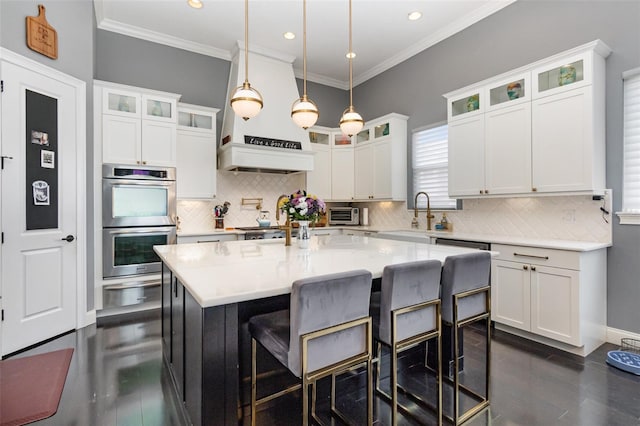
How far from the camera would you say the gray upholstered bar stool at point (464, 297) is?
1.85 m

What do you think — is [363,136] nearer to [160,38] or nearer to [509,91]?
[509,91]

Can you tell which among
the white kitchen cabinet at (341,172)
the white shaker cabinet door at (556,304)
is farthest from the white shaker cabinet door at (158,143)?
the white shaker cabinet door at (556,304)

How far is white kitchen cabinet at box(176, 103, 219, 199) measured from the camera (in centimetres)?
434

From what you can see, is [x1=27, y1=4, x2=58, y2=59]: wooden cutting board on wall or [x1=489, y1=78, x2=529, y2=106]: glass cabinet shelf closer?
[x1=27, y1=4, x2=58, y2=59]: wooden cutting board on wall

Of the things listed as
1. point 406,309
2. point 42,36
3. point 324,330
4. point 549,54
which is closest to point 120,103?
point 42,36

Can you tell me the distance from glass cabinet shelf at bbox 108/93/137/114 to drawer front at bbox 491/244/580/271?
432cm

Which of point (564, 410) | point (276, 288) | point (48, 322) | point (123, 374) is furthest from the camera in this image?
point (48, 322)

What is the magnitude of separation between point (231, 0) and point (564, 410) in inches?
190

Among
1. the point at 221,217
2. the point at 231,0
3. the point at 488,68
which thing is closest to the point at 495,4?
the point at 488,68

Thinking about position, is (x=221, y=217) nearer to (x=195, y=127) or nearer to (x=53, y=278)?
(x=195, y=127)

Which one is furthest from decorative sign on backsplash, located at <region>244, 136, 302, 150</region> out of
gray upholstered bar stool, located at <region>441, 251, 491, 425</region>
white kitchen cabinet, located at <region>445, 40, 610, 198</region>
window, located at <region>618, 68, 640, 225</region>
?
window, located at <region>618, 68, 640, 225</region>

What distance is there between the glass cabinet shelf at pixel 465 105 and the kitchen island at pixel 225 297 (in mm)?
1998

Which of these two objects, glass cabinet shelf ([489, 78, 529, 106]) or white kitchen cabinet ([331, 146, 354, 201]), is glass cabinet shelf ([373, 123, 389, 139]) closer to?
white kitchen cabinet ([331, 146, 354, 201])

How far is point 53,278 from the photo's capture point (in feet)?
10.3
